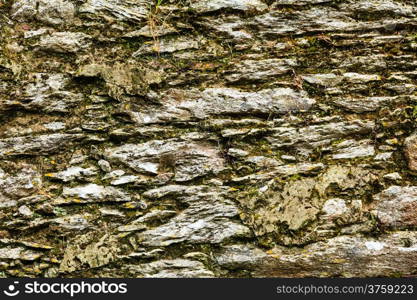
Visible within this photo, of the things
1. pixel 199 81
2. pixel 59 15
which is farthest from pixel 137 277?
pixel 59 15

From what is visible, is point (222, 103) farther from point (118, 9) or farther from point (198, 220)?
point (118, 9)

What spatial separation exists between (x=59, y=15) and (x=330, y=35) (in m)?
2.66

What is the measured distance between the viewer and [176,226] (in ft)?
12.0

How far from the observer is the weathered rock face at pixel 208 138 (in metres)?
3.62

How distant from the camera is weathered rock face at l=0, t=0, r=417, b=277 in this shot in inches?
143

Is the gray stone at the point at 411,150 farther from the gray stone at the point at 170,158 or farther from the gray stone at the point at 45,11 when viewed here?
the gray stone at the point at 45,11

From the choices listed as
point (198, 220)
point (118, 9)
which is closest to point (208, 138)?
point (198, 220)

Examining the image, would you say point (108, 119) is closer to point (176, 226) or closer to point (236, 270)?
point (176, 226)

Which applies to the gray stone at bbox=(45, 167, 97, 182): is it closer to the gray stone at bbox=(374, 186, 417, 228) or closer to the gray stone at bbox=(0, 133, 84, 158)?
the gray stone at bbox=(0, 133, 84, 158)

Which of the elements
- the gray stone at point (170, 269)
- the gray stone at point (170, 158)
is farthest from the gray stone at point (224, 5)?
the gray stone at point (170, 269)

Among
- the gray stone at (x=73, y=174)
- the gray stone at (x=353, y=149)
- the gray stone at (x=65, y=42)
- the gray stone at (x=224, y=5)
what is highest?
the gray stone at (x=224, y=5)

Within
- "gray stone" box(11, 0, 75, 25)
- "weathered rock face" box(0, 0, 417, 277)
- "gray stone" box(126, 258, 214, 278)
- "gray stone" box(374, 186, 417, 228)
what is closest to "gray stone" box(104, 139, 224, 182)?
"weathered rock face" box(0, 0, 417, 277)

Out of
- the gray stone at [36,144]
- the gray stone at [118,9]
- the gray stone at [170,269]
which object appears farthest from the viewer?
Result: the gray stone at [118,9]

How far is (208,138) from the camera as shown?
3.82m
